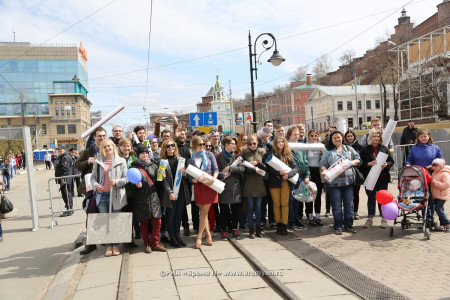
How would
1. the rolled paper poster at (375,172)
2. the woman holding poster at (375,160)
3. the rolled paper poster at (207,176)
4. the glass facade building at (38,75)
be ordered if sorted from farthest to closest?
the glass facade building at (38,75), the woman holding poster at (375,160), the rolled paper poster at (375,172), the rolled paper poster at (207,176)

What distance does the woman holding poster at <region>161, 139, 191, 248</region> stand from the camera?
6.51 meters

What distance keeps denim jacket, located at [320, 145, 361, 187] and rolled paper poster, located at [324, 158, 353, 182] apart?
0.12 m

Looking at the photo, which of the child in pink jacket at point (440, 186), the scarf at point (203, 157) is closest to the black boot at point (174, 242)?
the scarf at point (203, 157)

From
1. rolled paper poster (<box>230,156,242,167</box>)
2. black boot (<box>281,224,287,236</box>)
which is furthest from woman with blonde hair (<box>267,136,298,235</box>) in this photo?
rolled paper poster (<box>230,156,242,167</box>)

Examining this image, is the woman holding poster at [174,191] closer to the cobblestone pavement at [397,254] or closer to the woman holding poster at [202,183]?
the woman holding poster at [202,183]

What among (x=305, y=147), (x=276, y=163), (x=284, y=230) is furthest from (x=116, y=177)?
(x=305, y=147)

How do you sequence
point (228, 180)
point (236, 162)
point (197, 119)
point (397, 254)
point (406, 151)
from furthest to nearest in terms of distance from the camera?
point (197, 119) < point (406, 151) < point (228, 180) < point (236, 162) < point (397, 254)

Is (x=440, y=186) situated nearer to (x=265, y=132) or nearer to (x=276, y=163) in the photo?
(x=276, y=163)

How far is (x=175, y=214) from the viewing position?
678 centimetres

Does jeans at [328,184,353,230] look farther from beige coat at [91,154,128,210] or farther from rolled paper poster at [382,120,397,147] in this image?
beige coat at [91,154,128,210]

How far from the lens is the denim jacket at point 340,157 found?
7.10m

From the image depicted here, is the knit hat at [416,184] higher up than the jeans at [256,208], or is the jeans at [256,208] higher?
the knit hat at [416,184]

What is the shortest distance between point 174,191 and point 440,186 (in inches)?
182

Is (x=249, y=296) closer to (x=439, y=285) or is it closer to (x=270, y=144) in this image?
(x=439, y=285)
